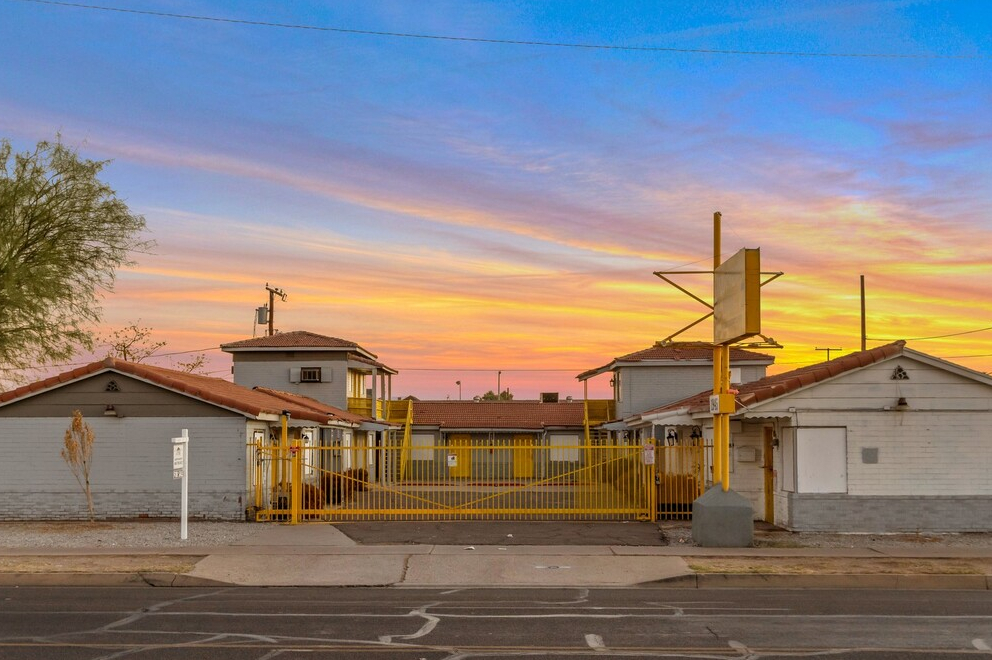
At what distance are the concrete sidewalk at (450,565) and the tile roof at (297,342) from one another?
2753 cm

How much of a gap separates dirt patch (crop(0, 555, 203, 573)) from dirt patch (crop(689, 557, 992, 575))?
8.90m

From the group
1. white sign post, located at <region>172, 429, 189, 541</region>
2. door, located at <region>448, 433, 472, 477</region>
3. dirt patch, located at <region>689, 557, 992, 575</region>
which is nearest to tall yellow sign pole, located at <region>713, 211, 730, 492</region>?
dirt patch, located at <region>689, 557, 992, 575</region>

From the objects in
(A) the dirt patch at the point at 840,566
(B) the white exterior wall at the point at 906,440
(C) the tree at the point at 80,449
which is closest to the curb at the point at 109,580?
(C) the tree at the point at 80,449

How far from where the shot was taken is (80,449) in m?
24.4

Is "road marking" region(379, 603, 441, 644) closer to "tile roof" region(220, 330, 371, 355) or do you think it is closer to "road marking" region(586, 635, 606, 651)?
"road marking" region(586, 635, 606, 651)

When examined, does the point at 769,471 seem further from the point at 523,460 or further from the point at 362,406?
the point at 523,460

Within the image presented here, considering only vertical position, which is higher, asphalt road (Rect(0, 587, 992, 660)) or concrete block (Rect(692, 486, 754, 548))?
concrete block (Rect(692, 486, 754, 548))

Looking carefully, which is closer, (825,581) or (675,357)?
(825,581)

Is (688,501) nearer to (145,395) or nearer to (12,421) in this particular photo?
(145,395)

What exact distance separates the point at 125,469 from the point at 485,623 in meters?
15.5

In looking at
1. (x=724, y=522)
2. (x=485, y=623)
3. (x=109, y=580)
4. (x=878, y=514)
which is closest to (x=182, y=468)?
(x=109, y=580)

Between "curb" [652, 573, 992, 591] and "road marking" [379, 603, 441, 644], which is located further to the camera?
"curb" [652, 573, 992, 591]

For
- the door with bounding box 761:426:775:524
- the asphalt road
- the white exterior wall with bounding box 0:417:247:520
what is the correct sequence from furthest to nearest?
the white exterior wall with bounding box 0:417:247:520
the door with bounding box 761:426:775:524
the asphalt road

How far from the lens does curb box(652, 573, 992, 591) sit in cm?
1655
